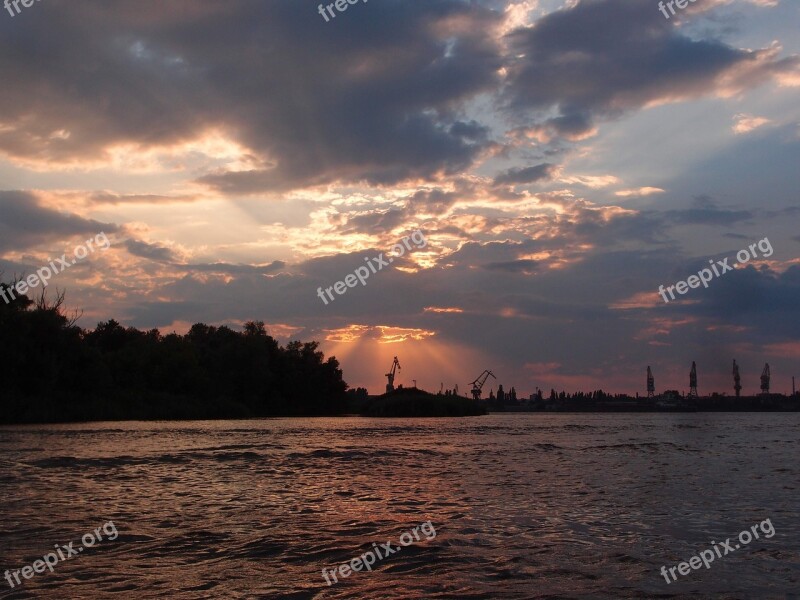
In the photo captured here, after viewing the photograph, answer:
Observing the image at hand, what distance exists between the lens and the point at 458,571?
12.3m

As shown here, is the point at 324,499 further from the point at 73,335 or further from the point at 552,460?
the point at 73,335

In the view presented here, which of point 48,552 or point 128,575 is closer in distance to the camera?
point 128,575

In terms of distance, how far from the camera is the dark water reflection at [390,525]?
11.4 m

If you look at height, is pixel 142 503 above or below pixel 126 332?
below

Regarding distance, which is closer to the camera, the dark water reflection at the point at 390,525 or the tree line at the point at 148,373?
the dark water reflection at the point at 390,525

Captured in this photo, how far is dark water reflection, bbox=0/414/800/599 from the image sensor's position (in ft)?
37.6

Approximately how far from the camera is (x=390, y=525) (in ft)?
55.2

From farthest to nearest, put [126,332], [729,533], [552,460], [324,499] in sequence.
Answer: [126,332] → [552,460] → [324,499] → [729,533]

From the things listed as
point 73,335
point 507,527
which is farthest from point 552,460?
point 73,335

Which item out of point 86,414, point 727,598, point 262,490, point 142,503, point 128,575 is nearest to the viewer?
point 727,598

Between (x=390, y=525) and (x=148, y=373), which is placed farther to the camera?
(x=148, y=373)

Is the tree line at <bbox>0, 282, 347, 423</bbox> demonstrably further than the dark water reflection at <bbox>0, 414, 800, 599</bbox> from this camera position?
Yes

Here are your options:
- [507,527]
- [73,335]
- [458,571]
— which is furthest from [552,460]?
[73,335]

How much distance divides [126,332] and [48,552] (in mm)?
150010
